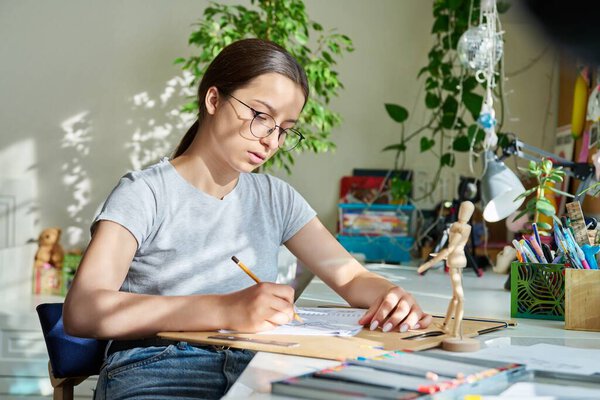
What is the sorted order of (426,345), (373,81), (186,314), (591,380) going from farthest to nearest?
(373,81) < (186,314) < (426,345) < (591,380)

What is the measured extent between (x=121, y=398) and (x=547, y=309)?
742 mm

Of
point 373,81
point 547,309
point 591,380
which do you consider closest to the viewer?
point 591,380

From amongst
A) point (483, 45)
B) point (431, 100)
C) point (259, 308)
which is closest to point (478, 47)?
point (483, 45)

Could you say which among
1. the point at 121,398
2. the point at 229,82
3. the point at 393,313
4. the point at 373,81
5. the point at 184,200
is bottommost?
the point at 121,398

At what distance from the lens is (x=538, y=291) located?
1.39 m

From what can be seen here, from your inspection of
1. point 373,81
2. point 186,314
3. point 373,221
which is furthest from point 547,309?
point 373,81

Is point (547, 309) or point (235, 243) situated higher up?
point (235, 243)

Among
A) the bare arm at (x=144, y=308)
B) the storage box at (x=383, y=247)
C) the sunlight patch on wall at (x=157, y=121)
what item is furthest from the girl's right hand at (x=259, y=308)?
the sunlight patch on wall at (x=157, y=121)

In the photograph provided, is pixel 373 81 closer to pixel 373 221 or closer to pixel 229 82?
pixel 373 221

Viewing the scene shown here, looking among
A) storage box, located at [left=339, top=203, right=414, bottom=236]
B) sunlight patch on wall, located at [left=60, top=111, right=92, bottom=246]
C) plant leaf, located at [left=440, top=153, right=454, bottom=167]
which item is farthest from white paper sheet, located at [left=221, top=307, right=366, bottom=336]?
sunlight patch on wall, located at [left=60, top=111, right=92, bottom=246]

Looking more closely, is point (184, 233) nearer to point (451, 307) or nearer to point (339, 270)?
point (339, 270)

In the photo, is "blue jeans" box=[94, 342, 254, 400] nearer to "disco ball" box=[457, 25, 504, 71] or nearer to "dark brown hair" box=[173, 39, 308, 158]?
Result: "dark brown hair" box=[173, 39, 308, 158]

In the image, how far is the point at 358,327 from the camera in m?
1.16

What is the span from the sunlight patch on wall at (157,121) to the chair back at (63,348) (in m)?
1.77
